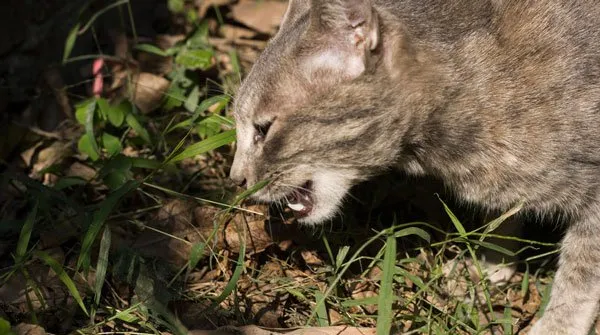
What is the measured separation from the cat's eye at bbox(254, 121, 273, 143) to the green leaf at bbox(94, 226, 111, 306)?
0.67 meters

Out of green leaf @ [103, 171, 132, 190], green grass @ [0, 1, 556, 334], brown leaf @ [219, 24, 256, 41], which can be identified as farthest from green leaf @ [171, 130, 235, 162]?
brown leaf @ [219, 24, 256, 41]

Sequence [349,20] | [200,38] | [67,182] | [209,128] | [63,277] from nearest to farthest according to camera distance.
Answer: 1. [349,20]
2. [63,277]
3. [67,182]
4. [209,128]
5. [200,38]

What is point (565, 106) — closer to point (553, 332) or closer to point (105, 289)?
point (553, 332)

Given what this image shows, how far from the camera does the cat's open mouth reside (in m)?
3.04

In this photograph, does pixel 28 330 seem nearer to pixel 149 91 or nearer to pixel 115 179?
pixel 115 179

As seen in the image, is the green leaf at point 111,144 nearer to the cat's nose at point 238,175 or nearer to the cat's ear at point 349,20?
the cat's nose at point 238,175

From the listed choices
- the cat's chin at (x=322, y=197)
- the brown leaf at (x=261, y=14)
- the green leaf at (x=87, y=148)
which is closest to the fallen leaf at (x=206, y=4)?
the brown leaf at (x=261, y=14)

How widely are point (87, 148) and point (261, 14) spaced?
60.3 inches

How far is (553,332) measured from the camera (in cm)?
319

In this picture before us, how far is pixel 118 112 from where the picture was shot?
13.0ft

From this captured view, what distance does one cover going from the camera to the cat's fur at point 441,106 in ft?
9.17

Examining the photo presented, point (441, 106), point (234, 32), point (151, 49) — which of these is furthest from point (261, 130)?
point (234, 32)

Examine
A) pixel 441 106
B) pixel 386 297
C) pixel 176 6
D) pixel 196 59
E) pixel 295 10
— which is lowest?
pixel 386 297

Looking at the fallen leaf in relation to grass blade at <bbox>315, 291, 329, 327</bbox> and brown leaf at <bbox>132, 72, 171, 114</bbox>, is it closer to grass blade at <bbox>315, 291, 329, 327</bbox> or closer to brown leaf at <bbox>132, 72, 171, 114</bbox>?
brown leaf at <bbox>132, 72, 171, 114</bbox>
